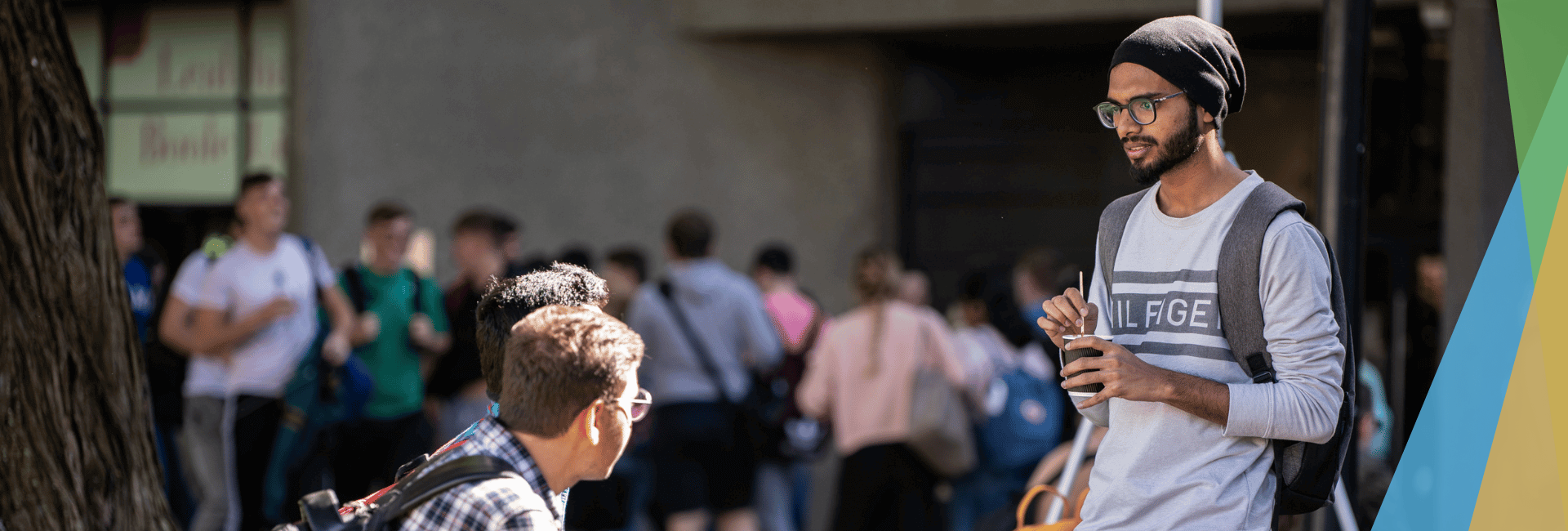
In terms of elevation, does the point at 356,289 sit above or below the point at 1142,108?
below

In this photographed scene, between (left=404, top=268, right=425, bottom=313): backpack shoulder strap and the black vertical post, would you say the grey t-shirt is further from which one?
(left=404, top=268, right=425, bottom=313): backpack shoulder strap

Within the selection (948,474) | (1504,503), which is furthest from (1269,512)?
(948,474)

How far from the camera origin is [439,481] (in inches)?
82.4

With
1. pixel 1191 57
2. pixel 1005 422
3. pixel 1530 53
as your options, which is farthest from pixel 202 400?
pixel 1530 53

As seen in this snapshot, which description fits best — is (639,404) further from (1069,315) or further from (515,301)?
(1069,315)

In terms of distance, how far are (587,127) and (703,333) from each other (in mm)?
4315

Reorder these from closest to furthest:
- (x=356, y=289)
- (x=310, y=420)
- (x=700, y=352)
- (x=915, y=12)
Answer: (x=310, y=420)
(x=700, y=352)
(x=356, y=289)
(x=915, y=12)

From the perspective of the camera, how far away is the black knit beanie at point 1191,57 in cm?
236

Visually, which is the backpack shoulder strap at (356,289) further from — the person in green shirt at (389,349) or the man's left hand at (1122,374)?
the man's left hand at (1122,374)

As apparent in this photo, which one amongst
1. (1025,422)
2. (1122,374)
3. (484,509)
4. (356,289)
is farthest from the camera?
(356,289)

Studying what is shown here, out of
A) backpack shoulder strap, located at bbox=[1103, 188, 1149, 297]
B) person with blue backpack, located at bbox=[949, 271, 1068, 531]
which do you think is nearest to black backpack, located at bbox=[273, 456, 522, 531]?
backpack shoulder strap, located at bbox=[1103, 188, 1149, 297]

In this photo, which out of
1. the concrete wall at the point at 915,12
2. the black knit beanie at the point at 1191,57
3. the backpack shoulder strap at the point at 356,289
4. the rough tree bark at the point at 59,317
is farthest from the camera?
the concrete wall at the point at 915,12

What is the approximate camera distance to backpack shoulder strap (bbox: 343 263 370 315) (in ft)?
22.9

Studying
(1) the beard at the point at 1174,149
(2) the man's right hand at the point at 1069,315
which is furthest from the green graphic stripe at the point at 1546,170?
(2) the man's right hand at the point at 1069,315
